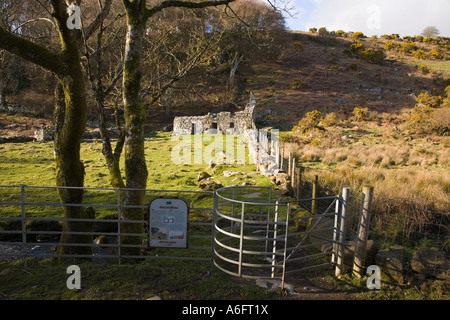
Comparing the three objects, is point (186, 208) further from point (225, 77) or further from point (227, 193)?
point (225, 77)

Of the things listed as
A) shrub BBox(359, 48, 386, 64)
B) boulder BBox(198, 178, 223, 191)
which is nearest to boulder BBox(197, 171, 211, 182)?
boulder BBox(198, 178, 223, 191)

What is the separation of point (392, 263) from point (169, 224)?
3.66 m

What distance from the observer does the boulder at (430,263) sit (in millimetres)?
5395

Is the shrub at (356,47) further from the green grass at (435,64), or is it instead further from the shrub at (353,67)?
the shrub at (353,67)

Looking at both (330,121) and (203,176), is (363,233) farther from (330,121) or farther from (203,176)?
(330,121)

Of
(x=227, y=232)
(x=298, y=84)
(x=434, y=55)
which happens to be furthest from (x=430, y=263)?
(x=434, y=55)

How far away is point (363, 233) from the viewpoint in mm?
5598

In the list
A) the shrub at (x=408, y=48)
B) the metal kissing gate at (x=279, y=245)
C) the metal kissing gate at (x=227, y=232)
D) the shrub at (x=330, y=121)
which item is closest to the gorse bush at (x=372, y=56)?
the shrub at (x=408, y=48)

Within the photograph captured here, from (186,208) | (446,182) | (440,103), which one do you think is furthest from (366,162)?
(440,103)

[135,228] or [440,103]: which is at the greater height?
[440,103]

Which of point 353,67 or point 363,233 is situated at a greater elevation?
point 353,67

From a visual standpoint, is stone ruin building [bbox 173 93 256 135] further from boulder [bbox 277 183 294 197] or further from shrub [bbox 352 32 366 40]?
shrub [bbox 352 32 366 40]

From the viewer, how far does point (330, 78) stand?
154 feet

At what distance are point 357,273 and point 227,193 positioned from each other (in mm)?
6690
